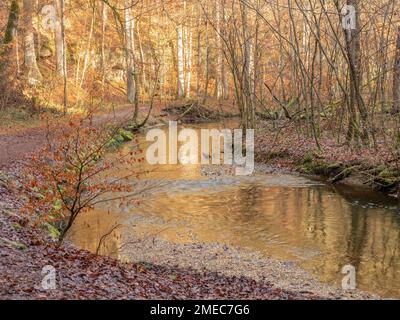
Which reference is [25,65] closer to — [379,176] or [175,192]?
[175,192]

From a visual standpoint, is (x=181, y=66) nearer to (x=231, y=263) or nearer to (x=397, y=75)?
(x=397, y=75)

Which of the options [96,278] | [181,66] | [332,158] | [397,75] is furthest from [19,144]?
[181,66]

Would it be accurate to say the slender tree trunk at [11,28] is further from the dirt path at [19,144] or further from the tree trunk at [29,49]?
the dirt path at [19,144]

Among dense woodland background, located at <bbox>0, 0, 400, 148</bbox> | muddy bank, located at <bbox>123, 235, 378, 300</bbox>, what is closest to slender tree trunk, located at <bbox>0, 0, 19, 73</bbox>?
dense woodland background, located at <bbox>0, 0, 400, 148</bbox>

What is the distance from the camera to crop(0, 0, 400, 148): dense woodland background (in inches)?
727

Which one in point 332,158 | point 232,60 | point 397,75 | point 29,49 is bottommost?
point 332,158

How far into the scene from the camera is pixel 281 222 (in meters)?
12.5

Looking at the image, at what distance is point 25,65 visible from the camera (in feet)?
81.1

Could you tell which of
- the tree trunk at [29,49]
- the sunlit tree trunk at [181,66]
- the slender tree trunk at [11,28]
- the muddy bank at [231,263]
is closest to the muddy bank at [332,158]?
the muddy bank at [231,263]

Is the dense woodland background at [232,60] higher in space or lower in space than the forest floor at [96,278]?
higher

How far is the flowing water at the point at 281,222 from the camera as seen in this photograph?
390 inches

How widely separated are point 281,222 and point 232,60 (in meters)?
11.3

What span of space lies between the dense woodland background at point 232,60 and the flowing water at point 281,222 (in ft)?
10.3

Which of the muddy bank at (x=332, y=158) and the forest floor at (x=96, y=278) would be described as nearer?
the forest floor at (x=96, y=278)
